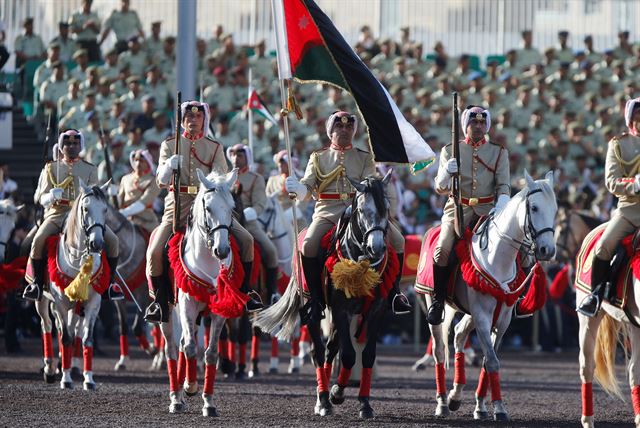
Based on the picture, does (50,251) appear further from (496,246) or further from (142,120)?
(142,120)

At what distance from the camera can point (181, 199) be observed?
14.0m

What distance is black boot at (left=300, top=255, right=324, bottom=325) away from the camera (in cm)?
1354

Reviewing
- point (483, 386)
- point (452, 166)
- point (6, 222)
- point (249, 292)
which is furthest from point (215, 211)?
point (6, 222)

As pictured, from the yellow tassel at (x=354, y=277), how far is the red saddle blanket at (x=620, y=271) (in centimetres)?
191

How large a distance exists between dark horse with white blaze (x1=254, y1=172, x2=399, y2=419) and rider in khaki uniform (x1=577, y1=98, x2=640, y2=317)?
191 cm

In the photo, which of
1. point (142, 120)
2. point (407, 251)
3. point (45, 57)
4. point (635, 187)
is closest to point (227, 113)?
point (142, 120)

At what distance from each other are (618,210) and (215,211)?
3.64m

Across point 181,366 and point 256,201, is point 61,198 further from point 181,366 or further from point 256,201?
point 181,366

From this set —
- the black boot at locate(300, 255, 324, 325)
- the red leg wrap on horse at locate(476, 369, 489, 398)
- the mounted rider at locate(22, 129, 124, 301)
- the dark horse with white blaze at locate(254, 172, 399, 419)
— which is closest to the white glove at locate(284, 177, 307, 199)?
the dark horse with white blaze at locate(254, 172, 399, 419)

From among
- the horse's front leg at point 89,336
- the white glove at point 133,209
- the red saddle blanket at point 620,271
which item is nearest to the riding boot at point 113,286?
the horse's front leg at point 89,336

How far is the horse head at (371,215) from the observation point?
1250 cm

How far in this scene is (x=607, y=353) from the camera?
41.4 feet

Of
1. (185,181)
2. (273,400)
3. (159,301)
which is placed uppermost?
(185,181)

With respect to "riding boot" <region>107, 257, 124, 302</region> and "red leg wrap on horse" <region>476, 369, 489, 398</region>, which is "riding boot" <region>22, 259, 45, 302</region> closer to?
"riding boot" <region>107, 257, 124, 302</region>
